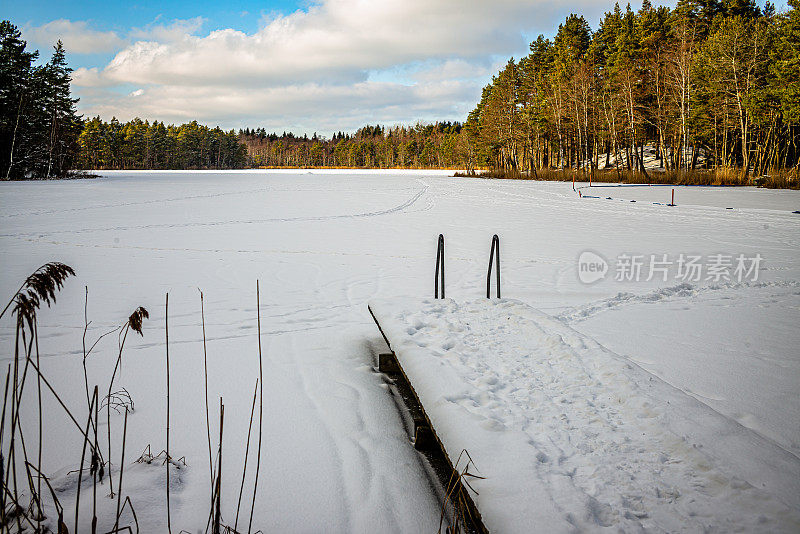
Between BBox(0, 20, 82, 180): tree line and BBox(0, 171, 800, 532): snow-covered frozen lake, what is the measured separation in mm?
36310

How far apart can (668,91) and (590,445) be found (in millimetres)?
43522

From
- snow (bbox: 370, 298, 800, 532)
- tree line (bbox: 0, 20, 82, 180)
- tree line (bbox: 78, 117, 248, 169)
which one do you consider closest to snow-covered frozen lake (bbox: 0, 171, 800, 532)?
snow (bbox: 370, 298, 800, 532)

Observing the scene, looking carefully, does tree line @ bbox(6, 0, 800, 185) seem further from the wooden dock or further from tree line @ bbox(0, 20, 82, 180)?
the wooden dock

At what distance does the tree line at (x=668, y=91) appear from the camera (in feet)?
91.2

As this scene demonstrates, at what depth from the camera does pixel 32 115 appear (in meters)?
42.1

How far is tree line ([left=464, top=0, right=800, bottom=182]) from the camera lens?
27797mm

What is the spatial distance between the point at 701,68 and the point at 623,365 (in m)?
36.3

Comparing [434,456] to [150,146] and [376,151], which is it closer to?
[150,146]

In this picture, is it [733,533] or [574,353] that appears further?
[574,353]

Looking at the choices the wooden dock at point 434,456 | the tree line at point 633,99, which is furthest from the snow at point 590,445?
the tree line at point 633,99

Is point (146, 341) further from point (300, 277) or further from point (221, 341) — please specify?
point (300, 277)

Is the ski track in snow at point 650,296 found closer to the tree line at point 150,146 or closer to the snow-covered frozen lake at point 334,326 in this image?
the snow-covered frozen lake at point 334,326

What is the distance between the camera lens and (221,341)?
4734 millimetres

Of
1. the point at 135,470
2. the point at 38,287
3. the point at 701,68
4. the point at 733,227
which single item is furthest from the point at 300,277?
the point at 701,68
